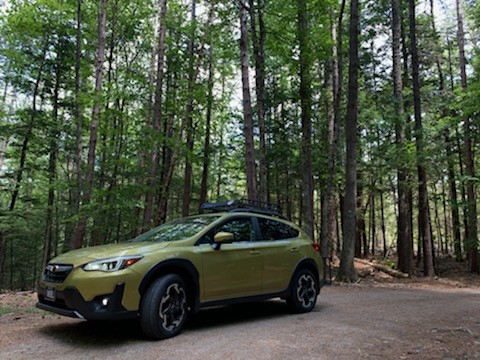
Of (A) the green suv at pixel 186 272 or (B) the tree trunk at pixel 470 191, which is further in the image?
(B) the tree trunk at pixel 470 191

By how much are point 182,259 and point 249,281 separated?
138 centimetres

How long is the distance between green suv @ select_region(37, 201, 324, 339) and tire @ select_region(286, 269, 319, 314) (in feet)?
0.06

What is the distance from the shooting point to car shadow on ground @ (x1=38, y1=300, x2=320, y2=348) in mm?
4633

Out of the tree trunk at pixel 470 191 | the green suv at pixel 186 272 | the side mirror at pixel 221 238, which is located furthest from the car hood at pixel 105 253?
the tree trunk at pixel 470 191

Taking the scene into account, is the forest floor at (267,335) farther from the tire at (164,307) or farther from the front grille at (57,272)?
the front grille at (57,272)

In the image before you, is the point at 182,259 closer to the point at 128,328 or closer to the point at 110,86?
the point at 128,328

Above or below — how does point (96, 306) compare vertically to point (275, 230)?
below

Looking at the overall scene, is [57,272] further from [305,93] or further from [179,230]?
[305,93]

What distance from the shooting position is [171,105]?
17.5m

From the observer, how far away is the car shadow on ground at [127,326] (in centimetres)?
463

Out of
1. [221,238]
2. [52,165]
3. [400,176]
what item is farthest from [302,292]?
[52,165]

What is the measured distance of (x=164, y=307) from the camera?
470 cm

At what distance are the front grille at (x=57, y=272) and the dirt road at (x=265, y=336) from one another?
2.46ft

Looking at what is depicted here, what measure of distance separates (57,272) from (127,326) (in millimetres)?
1336
